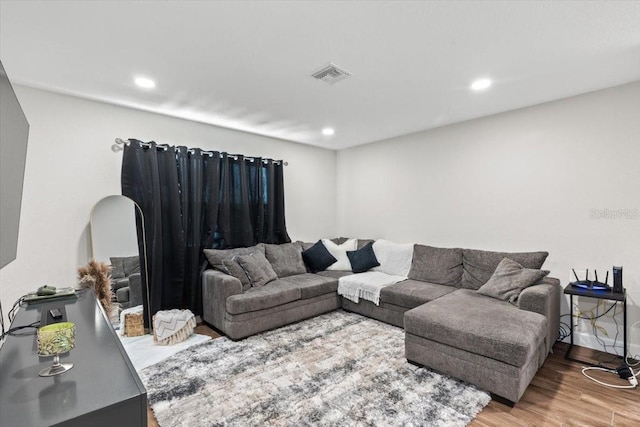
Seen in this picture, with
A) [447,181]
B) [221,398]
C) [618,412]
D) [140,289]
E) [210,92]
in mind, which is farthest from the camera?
[447,181]

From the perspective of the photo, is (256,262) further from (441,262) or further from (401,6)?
(401,6)

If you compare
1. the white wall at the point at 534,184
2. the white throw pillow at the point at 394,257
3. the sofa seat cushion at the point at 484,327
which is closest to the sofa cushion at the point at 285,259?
the white throw pillow at the point at 394,257

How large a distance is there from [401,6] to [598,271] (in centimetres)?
308

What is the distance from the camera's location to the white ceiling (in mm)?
1771

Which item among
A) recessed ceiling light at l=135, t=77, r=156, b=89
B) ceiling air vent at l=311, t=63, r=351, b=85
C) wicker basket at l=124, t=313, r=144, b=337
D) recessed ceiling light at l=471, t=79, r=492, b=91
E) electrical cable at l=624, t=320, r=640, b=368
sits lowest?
electrical cable at l=624, t=320, r=640, b=368

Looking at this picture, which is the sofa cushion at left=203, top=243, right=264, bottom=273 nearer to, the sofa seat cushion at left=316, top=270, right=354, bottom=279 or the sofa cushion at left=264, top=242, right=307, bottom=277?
the sofa cushion at left=264, top=242, right=307, bottom=277

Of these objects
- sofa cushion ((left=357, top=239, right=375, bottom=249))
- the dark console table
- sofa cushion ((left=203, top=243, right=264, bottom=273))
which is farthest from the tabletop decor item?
sofa cushion ((left=357, top=239, right=375, bottom=249))

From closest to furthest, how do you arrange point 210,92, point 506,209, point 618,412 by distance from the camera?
1. point 618,412
2. point 210,92
3. point 506,209

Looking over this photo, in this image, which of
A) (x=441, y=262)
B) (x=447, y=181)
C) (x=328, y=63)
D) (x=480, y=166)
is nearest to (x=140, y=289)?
(x=328, y=63)

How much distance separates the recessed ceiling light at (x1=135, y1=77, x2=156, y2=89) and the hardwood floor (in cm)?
255

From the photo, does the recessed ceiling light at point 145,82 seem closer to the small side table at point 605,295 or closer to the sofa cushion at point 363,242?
the sofa cushion at point 363,242

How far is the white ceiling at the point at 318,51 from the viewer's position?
5.81ft

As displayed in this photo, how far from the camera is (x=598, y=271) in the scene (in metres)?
2.97

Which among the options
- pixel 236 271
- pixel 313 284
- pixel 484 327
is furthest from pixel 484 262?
pixel 236 271
